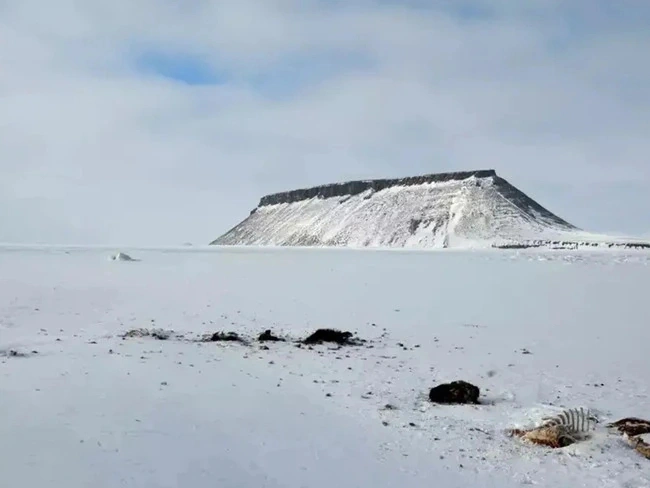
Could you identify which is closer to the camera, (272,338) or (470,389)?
(470,389)

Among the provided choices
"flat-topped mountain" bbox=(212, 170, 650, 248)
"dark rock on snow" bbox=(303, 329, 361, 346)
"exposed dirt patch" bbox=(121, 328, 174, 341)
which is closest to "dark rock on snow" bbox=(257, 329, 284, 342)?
"dark rock on snow" bbox=(303, 329, 361, 346)

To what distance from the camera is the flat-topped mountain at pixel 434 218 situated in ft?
475

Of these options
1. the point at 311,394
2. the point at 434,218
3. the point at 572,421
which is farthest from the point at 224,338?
the point at 434,218

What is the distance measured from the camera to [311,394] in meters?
10.2

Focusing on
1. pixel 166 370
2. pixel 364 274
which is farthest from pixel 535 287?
pixel 166 370

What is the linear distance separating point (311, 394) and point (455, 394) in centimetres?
232

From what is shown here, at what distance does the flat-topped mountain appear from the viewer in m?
145

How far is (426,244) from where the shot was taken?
5920 inches

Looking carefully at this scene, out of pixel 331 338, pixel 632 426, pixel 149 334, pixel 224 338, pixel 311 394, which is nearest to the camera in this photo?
pixel 632 426

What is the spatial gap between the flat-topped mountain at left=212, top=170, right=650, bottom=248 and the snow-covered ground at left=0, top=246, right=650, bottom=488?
369 feet

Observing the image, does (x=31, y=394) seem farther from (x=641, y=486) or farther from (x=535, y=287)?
(x=535, y=287)

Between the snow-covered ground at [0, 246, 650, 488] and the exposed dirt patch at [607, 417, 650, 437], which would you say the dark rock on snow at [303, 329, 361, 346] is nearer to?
the snow-covered ground at [0, 246, 650, 488]

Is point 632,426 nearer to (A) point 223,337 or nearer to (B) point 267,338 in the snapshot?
(B) point 267,338

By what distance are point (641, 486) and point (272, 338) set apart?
9579 millimetres
